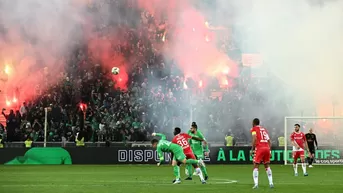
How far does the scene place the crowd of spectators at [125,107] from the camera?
49469mm

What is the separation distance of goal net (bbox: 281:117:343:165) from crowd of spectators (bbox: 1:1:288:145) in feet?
6.23

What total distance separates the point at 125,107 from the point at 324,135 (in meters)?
13.1

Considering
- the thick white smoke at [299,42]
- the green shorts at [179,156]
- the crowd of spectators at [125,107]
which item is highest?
the thick white smoke at [299,42]

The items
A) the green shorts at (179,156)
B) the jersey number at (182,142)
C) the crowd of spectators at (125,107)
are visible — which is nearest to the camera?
the green shorts at (179,156)

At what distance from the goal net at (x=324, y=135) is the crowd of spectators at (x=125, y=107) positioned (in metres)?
1.90

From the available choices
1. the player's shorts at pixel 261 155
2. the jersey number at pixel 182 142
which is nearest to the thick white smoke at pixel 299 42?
the jersey number at pixel 182 142

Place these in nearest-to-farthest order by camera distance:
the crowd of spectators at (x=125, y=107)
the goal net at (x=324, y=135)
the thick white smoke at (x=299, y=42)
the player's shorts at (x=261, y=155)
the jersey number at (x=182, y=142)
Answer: the player's shorts at (x=261, y=155), the jersey number at (x=182, y=142), the thick white smoke at (x=299, y=42), the crowd of spectators at (x=125, y=107), the goal net at (x=324, y=135)

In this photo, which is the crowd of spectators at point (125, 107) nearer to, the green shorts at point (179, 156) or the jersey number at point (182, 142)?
the jersey number at point (182, 142)

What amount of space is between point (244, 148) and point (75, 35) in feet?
48.8

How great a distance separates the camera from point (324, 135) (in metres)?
50.3

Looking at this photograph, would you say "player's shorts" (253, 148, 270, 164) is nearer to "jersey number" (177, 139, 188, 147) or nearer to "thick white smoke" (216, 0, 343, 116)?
"jersey number" (177, 139, 188, 147)

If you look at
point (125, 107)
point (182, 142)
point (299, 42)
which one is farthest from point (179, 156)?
point (299, 42)

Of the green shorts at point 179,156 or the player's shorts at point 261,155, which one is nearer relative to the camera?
the player's shorts at point 261,155

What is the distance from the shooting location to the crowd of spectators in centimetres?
4947
